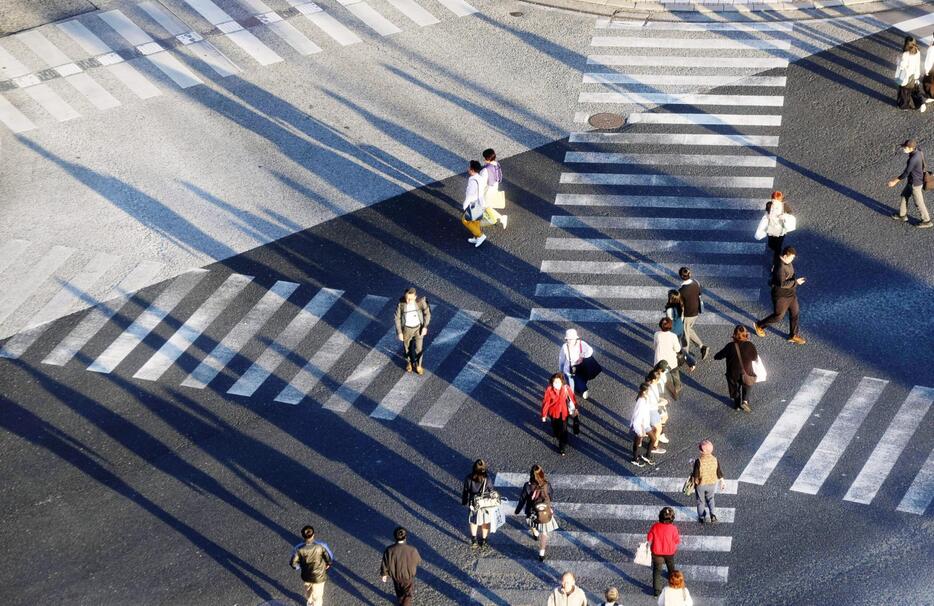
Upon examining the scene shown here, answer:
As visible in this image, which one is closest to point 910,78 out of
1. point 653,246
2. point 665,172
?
point 665,172

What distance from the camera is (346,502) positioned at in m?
21.8

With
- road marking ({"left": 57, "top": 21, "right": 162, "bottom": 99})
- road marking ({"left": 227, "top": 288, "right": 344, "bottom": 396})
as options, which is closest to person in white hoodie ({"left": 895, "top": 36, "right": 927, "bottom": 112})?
road marking ({"left": 227, "top": 288, "right": 344, "bottom": 396})

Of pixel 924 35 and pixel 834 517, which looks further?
pixel 924 35

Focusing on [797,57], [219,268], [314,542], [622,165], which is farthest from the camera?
[797,57]

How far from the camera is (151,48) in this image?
33312mm

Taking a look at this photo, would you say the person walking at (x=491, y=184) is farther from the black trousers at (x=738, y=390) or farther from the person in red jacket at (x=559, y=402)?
the black trousers at (x=738, y=390)

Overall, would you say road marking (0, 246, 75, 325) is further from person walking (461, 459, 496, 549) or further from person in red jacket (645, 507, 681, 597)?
person in red jacket (645, 507, 681, 597)

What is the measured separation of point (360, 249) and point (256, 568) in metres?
7.99

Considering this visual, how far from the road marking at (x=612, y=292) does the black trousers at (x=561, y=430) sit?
3819mm

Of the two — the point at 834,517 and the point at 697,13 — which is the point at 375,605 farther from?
the point at 697,13

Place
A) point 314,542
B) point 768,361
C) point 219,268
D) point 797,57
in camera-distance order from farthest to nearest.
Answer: point 797,57, point 219,268, point 768,361, point 314,542

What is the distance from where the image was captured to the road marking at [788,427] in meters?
21.7

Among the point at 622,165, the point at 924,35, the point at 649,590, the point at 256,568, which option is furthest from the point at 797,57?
the point at 256,568

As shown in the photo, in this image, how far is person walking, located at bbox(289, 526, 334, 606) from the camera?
63.4 ft
